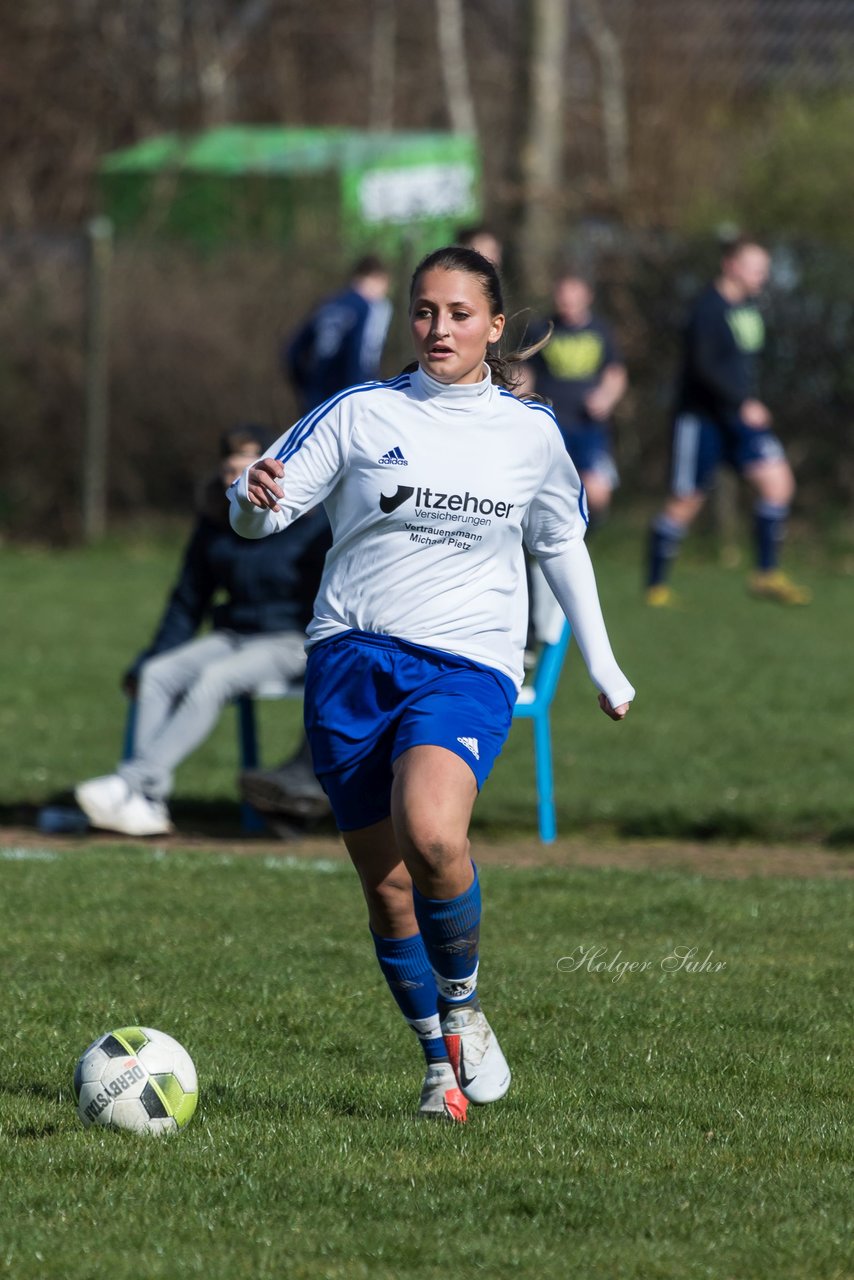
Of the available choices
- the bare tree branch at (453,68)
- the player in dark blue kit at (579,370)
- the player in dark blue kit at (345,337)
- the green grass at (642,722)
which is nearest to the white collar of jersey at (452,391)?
the green grass at (642,722)

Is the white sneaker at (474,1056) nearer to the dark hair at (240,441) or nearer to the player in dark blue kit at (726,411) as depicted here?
the dark hair at (240,441)

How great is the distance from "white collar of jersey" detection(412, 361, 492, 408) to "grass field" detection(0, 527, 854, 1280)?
160cm

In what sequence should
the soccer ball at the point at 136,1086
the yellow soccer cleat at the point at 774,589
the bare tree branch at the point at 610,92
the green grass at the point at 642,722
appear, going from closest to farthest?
the soccer ball at the point at 136,1086
the green grass at the point at 642,722
the yellow soccer cleat at the point at 774,589
the bare tree branch at the point at 610,92

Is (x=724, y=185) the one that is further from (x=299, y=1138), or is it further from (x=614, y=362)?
Result: (x=299, y=1138)

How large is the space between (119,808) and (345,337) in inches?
253

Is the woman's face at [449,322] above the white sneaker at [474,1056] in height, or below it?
above

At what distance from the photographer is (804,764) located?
29.6 feet

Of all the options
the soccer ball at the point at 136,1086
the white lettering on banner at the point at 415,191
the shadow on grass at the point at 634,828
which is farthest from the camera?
the white lettering on banner at the point at 415,191

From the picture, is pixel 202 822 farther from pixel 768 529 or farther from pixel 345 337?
pixel 768 529

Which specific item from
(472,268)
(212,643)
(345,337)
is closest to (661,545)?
(345,337)

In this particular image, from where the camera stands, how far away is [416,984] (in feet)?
15.1

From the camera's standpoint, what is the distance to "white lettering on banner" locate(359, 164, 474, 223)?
20656 mm

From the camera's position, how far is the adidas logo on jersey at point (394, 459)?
452 centimetres

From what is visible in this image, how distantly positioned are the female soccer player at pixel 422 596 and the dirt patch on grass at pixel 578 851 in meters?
2.83
